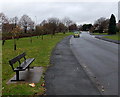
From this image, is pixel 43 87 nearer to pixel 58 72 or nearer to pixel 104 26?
pixel 58 72

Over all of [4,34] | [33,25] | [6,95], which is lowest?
[6,95]

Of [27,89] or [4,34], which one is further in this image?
[4,34]

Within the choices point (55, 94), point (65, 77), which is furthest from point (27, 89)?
point (65, 77)

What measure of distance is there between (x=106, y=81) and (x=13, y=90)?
332 cm

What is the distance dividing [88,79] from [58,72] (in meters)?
1.57

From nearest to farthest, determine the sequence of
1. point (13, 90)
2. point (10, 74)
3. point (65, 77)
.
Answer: point (13, 90) < point (65, 77) < point (10, 74)

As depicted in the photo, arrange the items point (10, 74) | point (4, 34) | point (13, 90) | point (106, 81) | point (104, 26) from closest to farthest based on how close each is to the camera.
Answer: point (13, 90) → point (106, 81) → point (10, 74) → point (4, 34) → point (104, 26)

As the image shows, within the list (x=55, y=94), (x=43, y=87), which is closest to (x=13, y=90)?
(x=43, y=87)

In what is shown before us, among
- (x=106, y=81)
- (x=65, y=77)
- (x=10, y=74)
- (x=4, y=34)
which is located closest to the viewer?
(x=106, y=81)

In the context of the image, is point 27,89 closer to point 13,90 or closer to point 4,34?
point 13,90

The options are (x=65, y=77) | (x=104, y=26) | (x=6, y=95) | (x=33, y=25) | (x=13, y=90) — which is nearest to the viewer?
(x=6, y=95)

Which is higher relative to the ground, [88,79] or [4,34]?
[4,34]

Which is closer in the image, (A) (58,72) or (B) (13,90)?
(B) (13,90)

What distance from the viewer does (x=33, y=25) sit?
1502 inches
